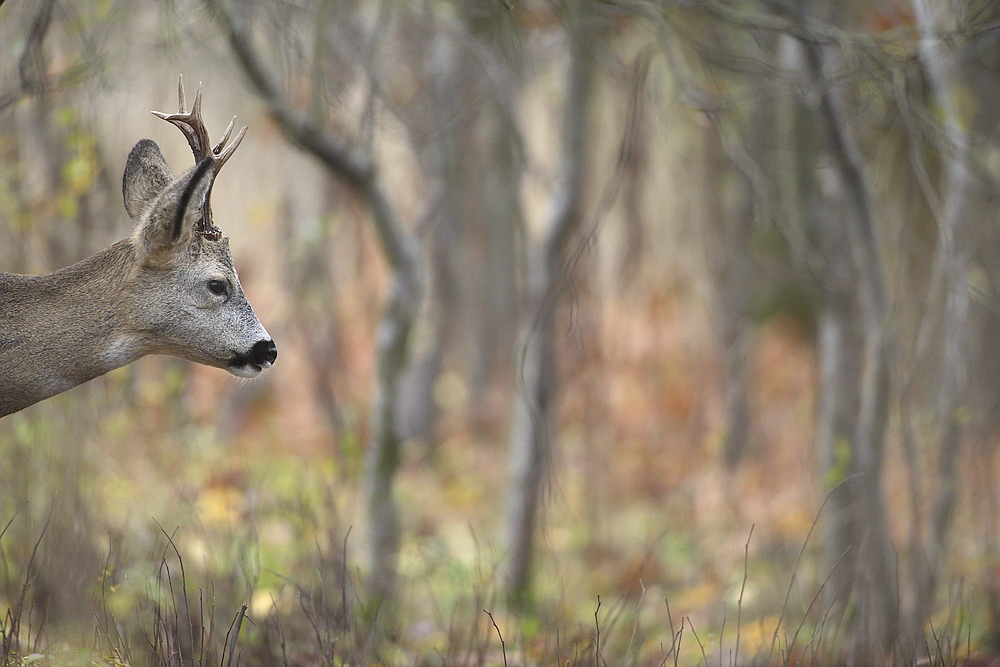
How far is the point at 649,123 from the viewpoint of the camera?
33.6 ft

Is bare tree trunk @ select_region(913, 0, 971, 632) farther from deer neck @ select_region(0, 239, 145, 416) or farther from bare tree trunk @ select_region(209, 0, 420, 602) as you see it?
deer neck @ select_region(0, 239, 145, 416)

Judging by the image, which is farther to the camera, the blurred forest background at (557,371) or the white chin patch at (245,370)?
the blurred forest background at (557,371)

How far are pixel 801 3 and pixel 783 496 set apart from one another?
243 inches

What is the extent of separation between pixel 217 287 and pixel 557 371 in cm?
566

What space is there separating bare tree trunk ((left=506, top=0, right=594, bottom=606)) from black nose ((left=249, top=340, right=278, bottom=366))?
3164 millimetres

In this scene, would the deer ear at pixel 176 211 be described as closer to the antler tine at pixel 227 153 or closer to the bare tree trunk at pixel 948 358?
the antler tine at pixel 227 153

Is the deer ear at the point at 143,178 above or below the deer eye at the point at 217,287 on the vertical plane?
above

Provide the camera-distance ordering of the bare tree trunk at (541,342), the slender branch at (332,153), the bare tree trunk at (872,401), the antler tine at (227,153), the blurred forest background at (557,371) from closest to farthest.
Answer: the antler tine at (227,153) < the blurred forest background at (557,371) < the slender branch at (332,153) < the bare tree trunk at (872,401) < the bare tree trunk at (541,342)

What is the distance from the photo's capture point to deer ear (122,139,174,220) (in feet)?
10.9

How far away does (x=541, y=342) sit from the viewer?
6637mm

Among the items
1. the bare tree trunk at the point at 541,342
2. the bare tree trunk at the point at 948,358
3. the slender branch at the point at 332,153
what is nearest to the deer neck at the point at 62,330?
the slender branch at the point at 332,153

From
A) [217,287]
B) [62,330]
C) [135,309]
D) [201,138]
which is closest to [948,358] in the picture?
[217,287]

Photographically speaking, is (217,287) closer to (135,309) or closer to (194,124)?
(135,309)

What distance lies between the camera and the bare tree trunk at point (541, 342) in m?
6.54
